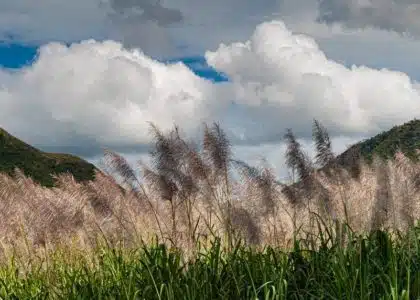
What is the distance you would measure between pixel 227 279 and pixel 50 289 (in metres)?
2.58

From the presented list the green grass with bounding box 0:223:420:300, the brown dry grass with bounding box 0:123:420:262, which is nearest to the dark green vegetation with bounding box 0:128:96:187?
the brown dry grass with bounding box 0:123:420:262

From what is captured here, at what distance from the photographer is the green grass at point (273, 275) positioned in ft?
22.7

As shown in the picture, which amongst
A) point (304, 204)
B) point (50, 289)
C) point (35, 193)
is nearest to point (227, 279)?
point (304, 204)

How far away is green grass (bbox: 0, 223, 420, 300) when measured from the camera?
6934 mm

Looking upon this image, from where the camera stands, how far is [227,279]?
7.71 meters

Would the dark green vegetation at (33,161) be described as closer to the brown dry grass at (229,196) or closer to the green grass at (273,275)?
the brown dry grass at (229,196)

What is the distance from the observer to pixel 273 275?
736 cm

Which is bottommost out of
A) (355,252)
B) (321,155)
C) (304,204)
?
(355,252)

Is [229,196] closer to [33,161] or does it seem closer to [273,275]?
[273,275]

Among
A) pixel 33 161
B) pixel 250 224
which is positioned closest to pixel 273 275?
pixel 250 224

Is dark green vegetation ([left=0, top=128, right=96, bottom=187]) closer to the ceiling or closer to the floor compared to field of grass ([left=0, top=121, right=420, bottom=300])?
closer to the ceiling

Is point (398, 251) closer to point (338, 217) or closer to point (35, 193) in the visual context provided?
point (338, 217)

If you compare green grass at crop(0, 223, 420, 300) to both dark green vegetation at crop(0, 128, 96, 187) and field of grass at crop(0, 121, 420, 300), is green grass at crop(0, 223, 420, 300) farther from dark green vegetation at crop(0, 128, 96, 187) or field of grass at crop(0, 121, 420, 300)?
dark green vegetation at crop(0, 128, 96, 187)

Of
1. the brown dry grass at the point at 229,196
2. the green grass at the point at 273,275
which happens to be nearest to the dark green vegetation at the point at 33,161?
the brown dry grass at the point at 229,196
